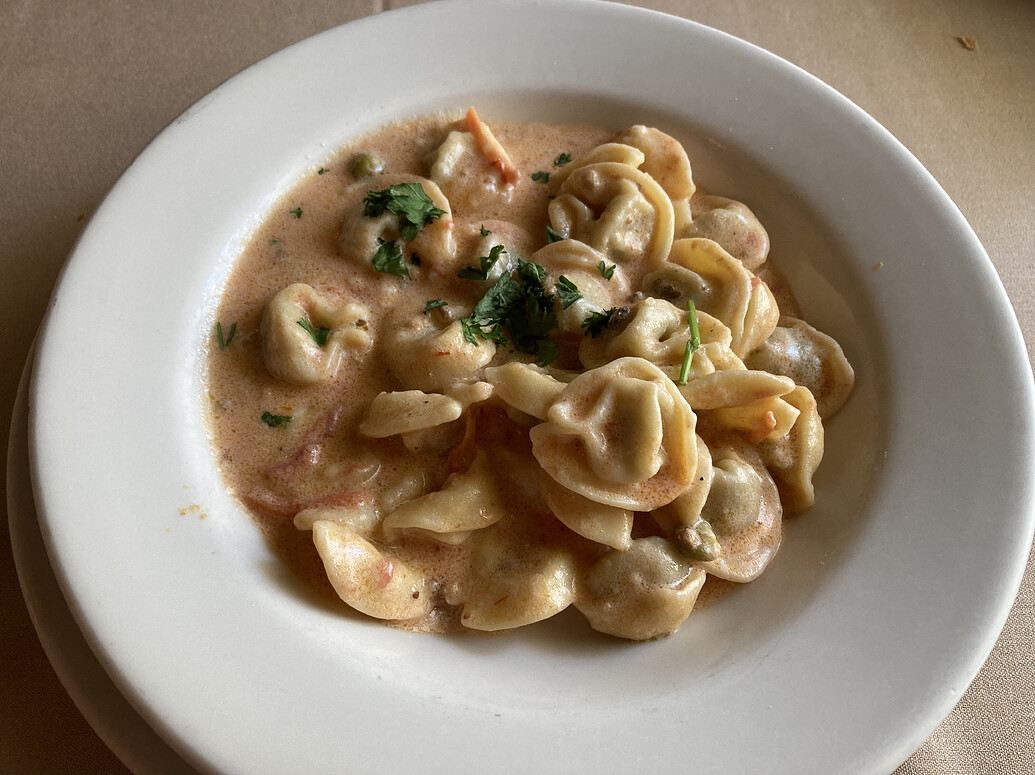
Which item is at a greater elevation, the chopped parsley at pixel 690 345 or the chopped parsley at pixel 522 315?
the chopped parsley at pixel 690 345

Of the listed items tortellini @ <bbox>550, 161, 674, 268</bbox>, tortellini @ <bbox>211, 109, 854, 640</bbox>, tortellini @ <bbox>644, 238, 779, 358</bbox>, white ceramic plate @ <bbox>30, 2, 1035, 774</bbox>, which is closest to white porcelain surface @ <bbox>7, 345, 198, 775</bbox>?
white ceramic plate @ <bbox>30, 2, 1035, 774</bbox>

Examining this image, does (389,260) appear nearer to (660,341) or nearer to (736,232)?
(660,341)

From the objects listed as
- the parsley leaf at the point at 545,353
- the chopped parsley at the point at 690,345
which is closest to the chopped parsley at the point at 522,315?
the parsley leaf at the point at 545,353

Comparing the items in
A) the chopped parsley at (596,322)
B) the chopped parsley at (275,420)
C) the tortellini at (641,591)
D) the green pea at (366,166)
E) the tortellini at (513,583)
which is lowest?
the chopped parsley at (275,420)

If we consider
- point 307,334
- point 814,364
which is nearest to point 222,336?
point 307,334

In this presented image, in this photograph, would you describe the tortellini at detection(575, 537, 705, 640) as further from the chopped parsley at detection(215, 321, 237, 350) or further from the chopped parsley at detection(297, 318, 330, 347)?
the chopped parsley at detection(215, 321, 237, 350)

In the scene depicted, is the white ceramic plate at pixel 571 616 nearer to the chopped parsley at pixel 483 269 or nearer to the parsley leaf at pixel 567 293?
the chopped parsley at pixel 483 269

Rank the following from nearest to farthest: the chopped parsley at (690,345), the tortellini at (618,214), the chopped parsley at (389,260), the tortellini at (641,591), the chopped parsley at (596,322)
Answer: the tortellini at (641,591) < the chopped parsley at (690,345) < the chopped parsley at (596,322) < the chopped parsley at (389,260) < the tortellini at (618,214)

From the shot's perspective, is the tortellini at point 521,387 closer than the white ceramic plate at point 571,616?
No
